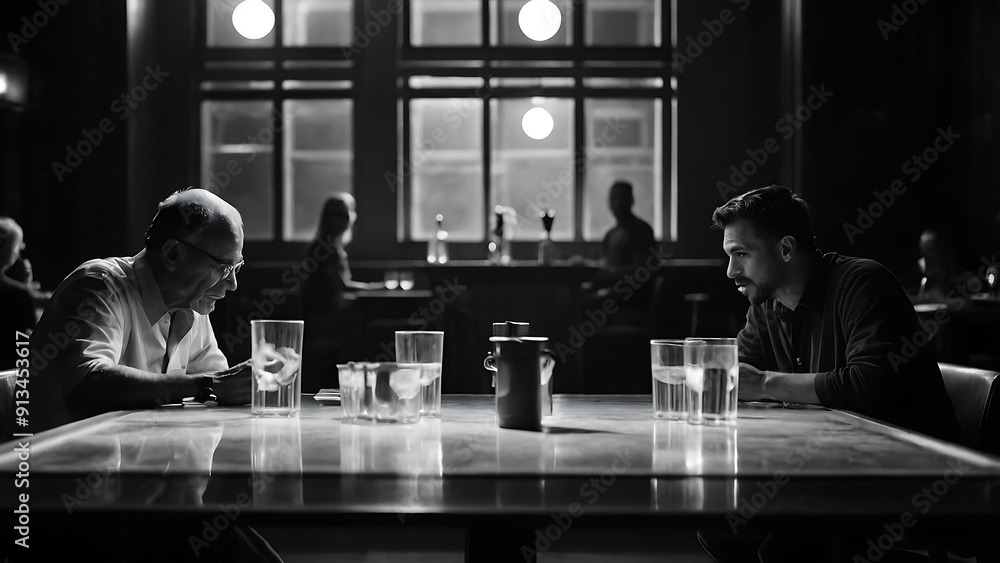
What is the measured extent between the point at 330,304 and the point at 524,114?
2954mm

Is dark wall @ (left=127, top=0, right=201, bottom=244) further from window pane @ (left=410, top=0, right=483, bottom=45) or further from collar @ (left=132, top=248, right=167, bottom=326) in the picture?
collar @ (left=132, top=248, right=167, bottom=326)

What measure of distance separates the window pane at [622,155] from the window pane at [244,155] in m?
2.68

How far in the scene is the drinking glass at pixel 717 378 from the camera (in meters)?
1.39

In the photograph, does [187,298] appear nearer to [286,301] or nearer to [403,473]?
[403,473]

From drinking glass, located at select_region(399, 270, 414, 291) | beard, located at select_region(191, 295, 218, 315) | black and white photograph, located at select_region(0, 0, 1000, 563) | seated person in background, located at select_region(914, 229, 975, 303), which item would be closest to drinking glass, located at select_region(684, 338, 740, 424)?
black and white photograph, located at select_region(0, 0, 1000, 563)

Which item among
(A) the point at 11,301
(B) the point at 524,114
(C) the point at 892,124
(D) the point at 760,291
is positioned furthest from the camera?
(B) the point at 524,114

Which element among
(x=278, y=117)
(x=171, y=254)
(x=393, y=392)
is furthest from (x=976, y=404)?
(x=278, y=117)

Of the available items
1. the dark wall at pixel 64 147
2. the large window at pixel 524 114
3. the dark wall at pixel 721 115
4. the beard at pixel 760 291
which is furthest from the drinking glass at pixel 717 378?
the large window at pixel 524 114

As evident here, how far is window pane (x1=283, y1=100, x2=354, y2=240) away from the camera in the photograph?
24.0 ft

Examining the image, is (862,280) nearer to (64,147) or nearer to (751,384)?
(751,384)

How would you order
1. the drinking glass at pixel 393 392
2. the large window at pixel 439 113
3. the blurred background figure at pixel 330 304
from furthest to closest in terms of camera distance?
the large window at pixel 439 113 → the blurred background figure at pixel 330 304 → the drinking glass at pixel 393 392

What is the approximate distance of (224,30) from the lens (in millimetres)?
7363

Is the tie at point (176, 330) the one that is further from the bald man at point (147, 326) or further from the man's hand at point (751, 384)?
the man's hand at point (751, 384)

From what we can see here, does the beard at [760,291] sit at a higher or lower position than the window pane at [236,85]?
lower
